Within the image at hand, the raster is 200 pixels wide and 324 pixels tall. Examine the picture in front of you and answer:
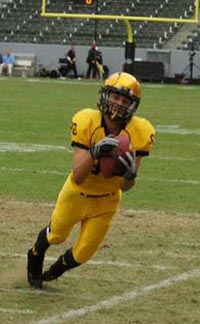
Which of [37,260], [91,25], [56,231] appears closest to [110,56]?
[91,25]

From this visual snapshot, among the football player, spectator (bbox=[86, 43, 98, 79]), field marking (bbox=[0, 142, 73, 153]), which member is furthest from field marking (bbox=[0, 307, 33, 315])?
spectator (bbox=[86, 43, 98, 79])

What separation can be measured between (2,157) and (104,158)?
704 centimetres

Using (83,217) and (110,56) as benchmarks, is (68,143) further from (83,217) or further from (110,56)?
(110,56)

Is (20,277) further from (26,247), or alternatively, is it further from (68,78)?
(68,78)

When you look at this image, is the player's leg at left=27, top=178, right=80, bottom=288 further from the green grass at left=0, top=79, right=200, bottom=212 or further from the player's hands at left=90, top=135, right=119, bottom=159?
the green grass at left=0, top=79, right=200, bottom=212

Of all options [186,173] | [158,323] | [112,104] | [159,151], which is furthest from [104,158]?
[159,151]

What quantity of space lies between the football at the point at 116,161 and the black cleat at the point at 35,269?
808mm

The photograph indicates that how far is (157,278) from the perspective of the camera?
20.0 ft

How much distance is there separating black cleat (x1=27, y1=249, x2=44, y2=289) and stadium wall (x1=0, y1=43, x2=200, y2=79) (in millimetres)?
28605

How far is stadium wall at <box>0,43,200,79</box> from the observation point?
34219 mm

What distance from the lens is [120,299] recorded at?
18.2 ft

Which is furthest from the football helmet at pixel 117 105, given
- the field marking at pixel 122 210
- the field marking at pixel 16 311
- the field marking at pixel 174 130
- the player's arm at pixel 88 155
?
the field marking at pixel 174 130

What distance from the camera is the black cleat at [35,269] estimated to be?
5.76 metres

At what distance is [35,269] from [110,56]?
30.0 meters
